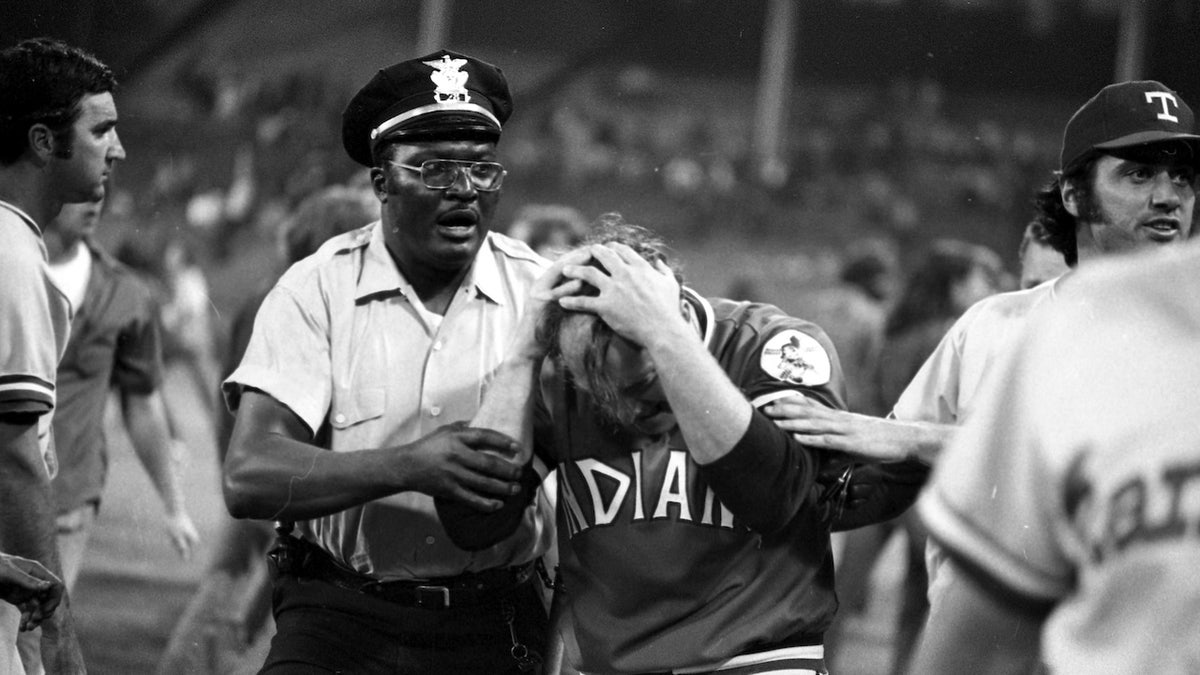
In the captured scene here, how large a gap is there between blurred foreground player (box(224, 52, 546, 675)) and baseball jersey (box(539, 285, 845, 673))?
0.74 feet

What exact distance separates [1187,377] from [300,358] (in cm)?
151

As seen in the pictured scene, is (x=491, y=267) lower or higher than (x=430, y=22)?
lower

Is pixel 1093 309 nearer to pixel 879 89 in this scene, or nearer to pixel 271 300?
pixel 271 300

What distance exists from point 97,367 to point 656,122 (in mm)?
6745

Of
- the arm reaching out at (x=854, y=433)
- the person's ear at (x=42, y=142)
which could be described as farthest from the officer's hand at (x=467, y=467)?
the person's ear at (x=42, y=142)

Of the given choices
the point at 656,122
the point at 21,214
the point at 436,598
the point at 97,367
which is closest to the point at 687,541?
the point at 436,598

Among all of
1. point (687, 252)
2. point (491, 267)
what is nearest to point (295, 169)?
point (687, 252)

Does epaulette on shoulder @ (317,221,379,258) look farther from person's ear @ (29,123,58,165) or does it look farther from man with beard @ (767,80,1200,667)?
man with beard @ (767,80,1200,667)

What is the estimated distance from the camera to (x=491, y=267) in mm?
2301

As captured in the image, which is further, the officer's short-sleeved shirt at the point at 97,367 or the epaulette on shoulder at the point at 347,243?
the officer's short-sleeved shirt at the point at 97,367

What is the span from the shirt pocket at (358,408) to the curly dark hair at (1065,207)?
119 cm

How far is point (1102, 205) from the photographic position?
230cm

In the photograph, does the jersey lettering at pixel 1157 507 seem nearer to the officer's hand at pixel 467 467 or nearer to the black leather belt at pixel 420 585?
the officer's hand at pixel 467 467

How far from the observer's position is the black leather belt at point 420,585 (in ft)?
7.06
